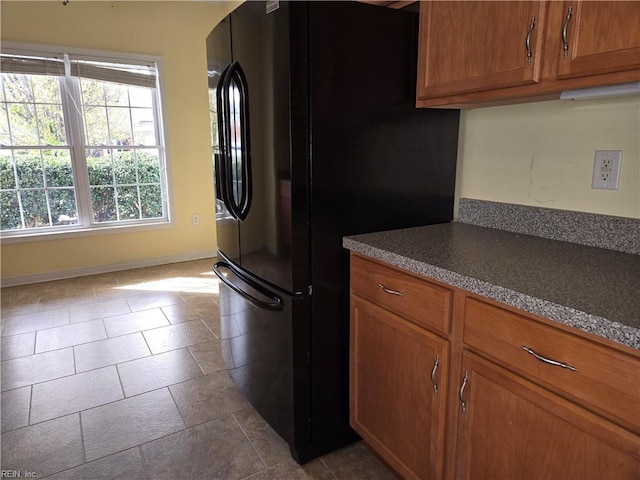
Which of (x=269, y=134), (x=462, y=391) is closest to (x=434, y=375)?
(x=462, y=391)

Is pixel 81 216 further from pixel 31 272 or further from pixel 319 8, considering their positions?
pixel 319 8

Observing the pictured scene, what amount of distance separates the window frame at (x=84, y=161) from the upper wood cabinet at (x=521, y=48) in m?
3.49

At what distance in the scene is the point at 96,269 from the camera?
416 cm

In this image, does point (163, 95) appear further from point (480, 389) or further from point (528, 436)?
point (528, 436)

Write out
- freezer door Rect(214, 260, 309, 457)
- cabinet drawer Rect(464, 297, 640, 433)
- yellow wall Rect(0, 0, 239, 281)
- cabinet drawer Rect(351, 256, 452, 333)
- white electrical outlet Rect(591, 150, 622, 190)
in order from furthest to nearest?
yellow wall Rect(0, 0, 239, 281), freezer door Rect(214, 260, 309, 457), white electrical outlet Rect(591, 150, 622, 190), cabinet drawer Rect(351, 256, 452, 333), cabinet drawer Rect(464, 297, 640, 433)

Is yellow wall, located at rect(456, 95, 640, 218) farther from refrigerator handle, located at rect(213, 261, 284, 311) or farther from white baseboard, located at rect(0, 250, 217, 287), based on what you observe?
white baseboard, located at rect(0, 250, 217, 287)

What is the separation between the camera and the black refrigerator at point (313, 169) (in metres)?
1.41

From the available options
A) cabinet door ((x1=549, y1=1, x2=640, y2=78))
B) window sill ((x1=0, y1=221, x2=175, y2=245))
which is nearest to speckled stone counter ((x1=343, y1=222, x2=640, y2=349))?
cabinet door ((x1=549, y1=1, x2=640, y2=78))

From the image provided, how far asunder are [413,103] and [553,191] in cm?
62

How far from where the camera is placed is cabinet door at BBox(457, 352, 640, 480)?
0.84m

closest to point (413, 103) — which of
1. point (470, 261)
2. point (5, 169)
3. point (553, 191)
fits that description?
point (553, 191)

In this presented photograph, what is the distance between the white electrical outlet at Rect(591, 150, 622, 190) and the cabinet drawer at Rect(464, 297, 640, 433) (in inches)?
26.5

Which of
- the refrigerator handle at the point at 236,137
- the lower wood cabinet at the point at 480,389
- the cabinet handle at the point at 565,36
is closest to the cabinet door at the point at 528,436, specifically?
the lower wood cabinet at the point at 480,389

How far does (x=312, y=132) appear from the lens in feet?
4.69
